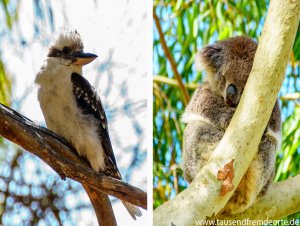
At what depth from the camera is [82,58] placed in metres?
1.46

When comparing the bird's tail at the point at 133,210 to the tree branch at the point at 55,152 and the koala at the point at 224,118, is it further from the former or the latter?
the koala at the point at 224,118

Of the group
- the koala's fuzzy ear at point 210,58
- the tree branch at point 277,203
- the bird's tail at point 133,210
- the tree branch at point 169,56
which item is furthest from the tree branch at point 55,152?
the tree branch at point 169,56

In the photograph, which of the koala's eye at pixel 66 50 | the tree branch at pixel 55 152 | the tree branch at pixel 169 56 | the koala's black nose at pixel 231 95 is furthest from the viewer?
the tree branch at pixel 169 56

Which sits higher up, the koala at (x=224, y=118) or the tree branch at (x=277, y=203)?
the koala at (x=224, y=118)

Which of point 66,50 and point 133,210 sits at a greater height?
point 66,50

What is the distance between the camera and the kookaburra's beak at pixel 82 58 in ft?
4.77

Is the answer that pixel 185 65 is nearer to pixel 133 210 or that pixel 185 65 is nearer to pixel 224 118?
pixel 224 118

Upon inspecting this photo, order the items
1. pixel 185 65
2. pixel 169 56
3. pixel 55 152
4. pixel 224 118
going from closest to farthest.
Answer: pixel 55 152 < pixel 224 118 < pixel 169 56 < pixel 185 65

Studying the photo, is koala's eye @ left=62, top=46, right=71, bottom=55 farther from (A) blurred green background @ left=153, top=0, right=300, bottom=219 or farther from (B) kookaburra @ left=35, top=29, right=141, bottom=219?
(A) blurred green background @ left=153, top=0, right=300, bottom=219

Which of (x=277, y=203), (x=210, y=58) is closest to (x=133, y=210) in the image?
(x=277, y=203)

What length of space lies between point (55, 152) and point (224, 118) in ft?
1.59

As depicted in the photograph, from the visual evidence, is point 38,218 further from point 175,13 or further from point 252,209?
point 175,13

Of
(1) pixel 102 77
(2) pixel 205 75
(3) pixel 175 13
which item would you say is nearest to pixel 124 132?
(1) pixel 102 77

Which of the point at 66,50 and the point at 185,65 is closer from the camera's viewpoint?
the point at 66,50
